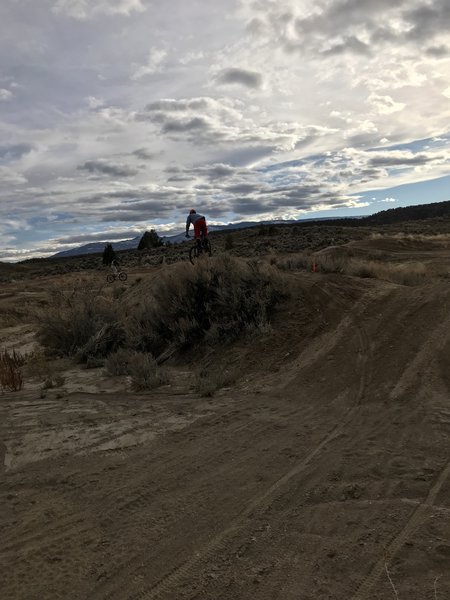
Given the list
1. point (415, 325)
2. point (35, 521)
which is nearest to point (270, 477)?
point (35, 521)

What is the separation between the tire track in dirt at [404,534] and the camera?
2918 mm

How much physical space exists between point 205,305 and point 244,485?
23.3ft

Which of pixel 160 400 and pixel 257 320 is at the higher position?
pixel 257 320

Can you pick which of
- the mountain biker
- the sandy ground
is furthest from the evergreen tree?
the sandy ground

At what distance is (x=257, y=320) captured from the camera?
10539 mm

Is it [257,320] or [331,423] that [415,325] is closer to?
[257,320]

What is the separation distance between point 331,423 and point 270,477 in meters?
1.67

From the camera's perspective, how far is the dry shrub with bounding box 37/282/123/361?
11.9 m

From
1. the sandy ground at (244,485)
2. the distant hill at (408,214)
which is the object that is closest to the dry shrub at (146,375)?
the sandy ground at (244,485)

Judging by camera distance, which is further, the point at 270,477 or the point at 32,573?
the point at 270,477

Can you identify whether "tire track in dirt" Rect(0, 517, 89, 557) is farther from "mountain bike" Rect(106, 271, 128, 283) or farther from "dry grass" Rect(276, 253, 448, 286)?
"mountain bike" Rect(106, 271, 128, 283)

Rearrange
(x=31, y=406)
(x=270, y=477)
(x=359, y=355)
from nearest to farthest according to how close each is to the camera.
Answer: (x=270, y=477), (x=31, y=406), (x=359, y=355)

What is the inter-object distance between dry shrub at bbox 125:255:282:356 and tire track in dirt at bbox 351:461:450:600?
6.24 m

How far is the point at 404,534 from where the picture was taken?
345 cm
